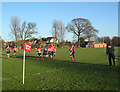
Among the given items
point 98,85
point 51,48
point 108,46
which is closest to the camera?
point 98,85

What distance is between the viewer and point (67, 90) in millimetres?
5293

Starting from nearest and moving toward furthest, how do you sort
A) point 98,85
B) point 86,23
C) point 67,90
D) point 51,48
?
1. point 67,90
2. point 98,85
3. point 51,48
4. point 86,23

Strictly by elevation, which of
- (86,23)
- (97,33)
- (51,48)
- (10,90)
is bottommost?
(10,90)

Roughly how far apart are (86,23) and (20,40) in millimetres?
30128

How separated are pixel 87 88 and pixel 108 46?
6491 mm

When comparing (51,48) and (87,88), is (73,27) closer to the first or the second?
(51,48)

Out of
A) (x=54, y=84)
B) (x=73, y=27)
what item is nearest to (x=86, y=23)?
(x=73, y=27)

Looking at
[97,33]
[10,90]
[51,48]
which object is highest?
[97,33]

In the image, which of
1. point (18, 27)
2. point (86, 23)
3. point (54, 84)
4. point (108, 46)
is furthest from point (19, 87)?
point (18, 27)

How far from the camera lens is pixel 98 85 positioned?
5.64 metres

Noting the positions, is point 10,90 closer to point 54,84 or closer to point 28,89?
point 28,89

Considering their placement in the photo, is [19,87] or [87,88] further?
[19,87]

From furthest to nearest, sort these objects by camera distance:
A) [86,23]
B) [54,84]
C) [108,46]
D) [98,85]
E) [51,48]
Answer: [86,23] < [51,48] < [108,46] < [54,84] < [98,85]

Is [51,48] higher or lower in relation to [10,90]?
higher
